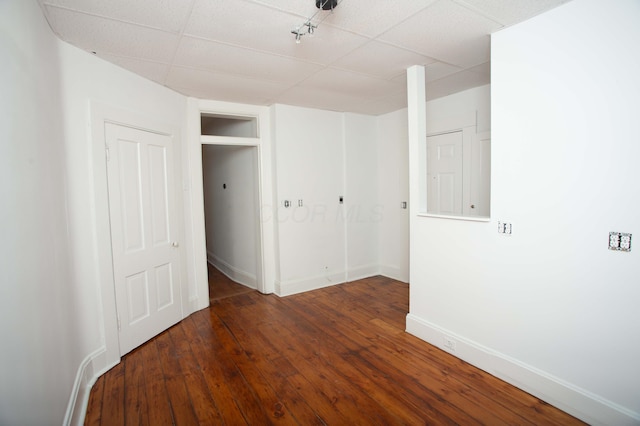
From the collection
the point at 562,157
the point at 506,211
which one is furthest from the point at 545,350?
the point at 562,157

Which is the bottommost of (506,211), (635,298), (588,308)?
(588,308)

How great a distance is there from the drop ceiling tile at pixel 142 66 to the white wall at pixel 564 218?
2.82m

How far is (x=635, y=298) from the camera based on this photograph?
5.55 feet

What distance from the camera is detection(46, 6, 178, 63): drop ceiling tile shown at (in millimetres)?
1952

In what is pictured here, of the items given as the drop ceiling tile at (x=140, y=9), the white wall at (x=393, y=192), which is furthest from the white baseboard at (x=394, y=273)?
the drop ceiling tile at (x=140, y=9)

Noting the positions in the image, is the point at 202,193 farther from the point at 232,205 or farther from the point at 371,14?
the point at 371,14

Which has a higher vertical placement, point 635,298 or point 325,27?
point 325,27

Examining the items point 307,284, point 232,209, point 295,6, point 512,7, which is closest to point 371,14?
point 295,6

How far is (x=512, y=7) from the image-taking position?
1.92 m

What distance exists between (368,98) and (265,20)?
216cm

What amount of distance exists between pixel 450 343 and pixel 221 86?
3.44m

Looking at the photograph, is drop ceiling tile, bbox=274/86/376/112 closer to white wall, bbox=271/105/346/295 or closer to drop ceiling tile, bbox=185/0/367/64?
white wall, bbox=271/105/346/295

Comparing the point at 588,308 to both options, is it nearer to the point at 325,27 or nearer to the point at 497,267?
the point at 497,267

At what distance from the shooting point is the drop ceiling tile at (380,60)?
8.14ft
